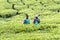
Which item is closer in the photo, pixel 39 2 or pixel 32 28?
pixel 32 28

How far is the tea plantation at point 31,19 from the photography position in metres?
24.2

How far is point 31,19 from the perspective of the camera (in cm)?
6538

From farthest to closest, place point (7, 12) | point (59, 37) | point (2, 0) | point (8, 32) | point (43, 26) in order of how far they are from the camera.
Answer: point (2, 0)
point (7, 12)
point (43, 26)
point (8, 32)
point (59, 37)

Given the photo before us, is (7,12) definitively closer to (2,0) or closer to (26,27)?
(2,0)

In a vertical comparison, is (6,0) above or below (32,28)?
below

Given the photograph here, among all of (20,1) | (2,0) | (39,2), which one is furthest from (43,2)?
(2,0)

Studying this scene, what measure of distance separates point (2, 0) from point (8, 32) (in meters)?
78.0

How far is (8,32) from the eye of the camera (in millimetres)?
27672

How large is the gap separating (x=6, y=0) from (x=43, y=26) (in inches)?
3035

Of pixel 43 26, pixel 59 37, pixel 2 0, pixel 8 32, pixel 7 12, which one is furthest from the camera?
pixel 2 0

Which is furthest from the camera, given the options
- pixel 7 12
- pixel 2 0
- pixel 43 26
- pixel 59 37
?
pixel 2 0

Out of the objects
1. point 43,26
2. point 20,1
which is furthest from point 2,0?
point 43,26

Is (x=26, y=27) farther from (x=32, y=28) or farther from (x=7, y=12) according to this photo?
(x=7, y=12)

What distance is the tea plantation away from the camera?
2423 centimetres
